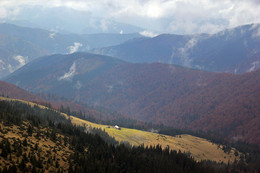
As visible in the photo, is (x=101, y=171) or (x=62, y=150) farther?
(x=62, y=150)

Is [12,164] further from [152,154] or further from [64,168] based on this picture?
[152,154]

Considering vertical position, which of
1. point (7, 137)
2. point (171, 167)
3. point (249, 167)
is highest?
point (7, 137)

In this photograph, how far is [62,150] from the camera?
291 feet

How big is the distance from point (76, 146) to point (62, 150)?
8.60 metres

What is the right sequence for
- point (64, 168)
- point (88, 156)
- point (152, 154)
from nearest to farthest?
point (64, 168) < point (88, 156) < point (152, 154)

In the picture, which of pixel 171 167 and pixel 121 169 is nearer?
pixel 121 169

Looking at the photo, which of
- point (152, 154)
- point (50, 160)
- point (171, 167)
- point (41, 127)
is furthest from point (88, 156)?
point (152, 154)

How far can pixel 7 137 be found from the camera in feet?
256

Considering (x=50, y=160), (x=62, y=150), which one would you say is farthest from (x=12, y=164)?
(x=62, y=150)

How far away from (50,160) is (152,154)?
66.8 meters

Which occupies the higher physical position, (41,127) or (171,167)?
(41,127)

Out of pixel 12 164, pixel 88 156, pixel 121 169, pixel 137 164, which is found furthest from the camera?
pixel 137 164

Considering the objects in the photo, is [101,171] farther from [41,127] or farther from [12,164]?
[41,127]

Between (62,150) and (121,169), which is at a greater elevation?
(62,150)
